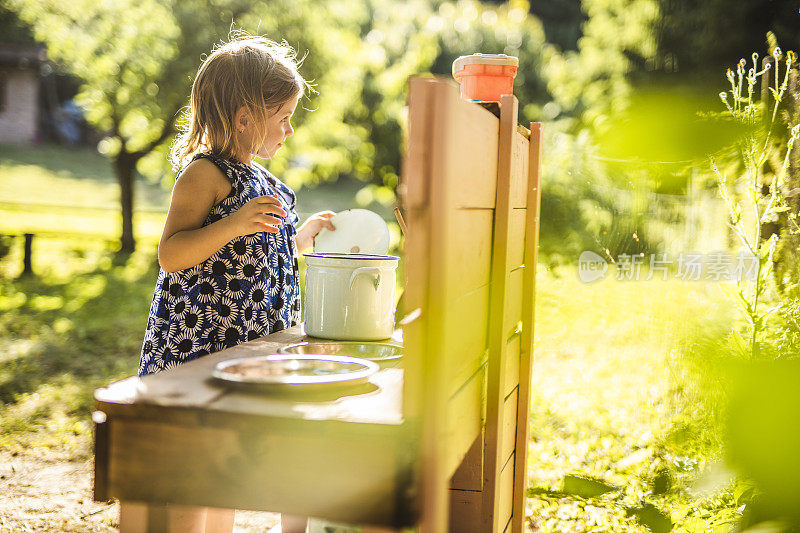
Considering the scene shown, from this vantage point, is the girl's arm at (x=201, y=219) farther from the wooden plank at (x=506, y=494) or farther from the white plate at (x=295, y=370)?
the wooden plank at (x=506, y=494)

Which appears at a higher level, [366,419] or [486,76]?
[486,76]

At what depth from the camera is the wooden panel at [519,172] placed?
5.37ft

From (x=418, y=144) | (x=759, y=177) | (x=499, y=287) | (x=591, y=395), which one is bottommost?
(x=591, y=395)

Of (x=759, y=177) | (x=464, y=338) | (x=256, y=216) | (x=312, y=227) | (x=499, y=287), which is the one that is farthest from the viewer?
(x=759, y=177)

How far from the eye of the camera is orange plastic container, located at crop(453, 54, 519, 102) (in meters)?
1.70

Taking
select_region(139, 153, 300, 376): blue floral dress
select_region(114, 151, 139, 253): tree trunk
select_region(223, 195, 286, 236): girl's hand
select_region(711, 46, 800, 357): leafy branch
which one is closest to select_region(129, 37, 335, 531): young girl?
select_region(139, 153, 300, 376): blue floral dress

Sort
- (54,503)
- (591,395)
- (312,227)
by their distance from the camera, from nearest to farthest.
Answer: (312,227), (54,503), (591,395)

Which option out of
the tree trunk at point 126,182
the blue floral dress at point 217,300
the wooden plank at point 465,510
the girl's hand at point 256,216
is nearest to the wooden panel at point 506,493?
the wooden plank at point 465,510

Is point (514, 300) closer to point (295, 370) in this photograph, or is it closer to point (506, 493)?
point (506, 493)

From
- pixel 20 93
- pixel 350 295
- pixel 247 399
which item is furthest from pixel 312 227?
pixel 20 93

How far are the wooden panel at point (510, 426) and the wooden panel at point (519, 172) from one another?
51 centimetres

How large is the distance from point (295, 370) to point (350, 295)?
38 centimetres

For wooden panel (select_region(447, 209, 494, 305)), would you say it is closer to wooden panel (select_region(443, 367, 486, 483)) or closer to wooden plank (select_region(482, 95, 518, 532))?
wooden plank (select_region(482, 95, 518, 532))

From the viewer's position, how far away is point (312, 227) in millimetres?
2066
